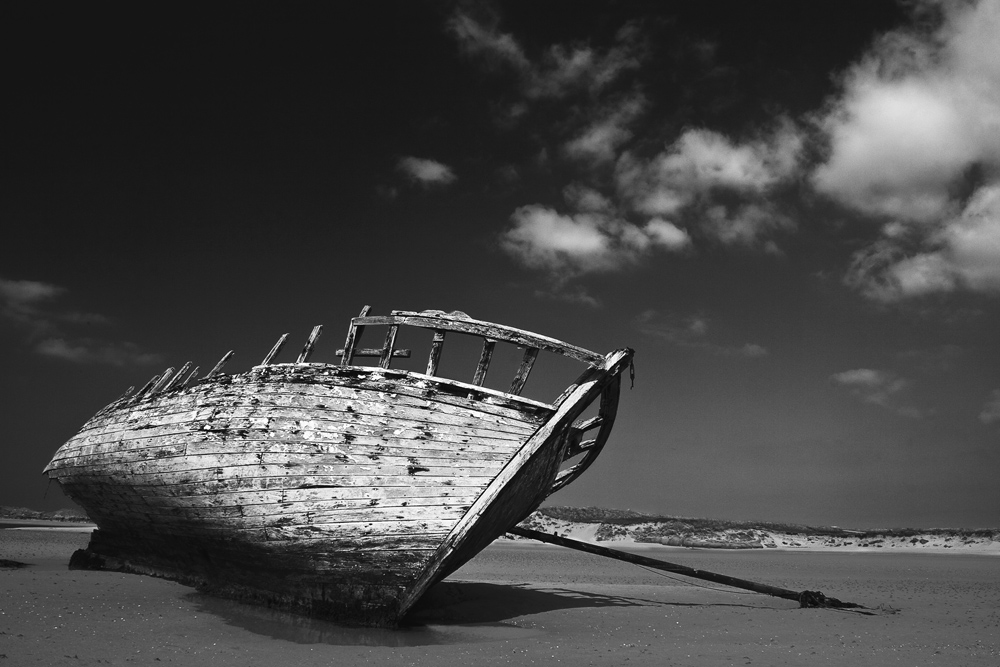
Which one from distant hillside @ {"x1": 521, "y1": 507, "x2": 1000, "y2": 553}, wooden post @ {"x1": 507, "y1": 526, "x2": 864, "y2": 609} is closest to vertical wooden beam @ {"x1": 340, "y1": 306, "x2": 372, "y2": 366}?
wooden post @ {"x1": 507, "y1": 526, "x2": 864, "y2": 609}

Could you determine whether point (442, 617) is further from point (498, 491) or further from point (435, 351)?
point (435, 351)

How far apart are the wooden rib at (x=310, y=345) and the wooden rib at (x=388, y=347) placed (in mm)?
1103

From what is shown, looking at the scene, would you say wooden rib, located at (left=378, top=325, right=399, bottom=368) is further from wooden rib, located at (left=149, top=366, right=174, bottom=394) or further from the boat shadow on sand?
wooden rib, located at (left=149, top=366, right=174, bottom=394)

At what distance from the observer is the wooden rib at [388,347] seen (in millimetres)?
7930

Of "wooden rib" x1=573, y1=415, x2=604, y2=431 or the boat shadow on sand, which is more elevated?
"wooden rib" x1=573, y1=415, x2=604, y2=431

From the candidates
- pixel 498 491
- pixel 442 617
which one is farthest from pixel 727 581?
pixel 498 491

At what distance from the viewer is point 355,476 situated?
7.17 metres

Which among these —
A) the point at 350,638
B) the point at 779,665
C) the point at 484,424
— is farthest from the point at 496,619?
the point at 779,665

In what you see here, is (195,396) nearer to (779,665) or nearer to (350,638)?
(350,638)

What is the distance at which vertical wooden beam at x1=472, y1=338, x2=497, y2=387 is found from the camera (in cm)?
761

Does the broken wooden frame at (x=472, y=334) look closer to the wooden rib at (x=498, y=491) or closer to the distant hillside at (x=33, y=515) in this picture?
the wooden rib at (x=498, y=491)

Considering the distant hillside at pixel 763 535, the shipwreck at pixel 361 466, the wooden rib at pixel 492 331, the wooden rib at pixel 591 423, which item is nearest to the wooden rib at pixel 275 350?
the shipwreck at pixel 361 466

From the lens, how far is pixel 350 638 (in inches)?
269

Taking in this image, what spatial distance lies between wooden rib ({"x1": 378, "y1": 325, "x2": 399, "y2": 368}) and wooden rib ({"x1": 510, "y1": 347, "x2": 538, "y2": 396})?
1.55 metres
